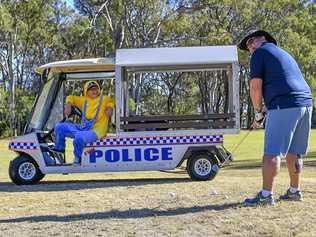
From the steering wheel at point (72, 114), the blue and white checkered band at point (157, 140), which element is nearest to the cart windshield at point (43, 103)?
the steering wheel at point (72, 114)

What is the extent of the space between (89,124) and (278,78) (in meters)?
4.74

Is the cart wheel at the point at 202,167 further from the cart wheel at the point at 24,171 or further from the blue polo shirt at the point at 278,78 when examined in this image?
the blue polo shirt at the point at 278,78

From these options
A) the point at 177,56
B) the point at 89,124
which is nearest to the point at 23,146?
the point at 89,124

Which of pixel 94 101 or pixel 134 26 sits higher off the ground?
pixel 134 26

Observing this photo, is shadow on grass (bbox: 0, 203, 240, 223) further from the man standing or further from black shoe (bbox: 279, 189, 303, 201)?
black shoe (bbox: 279, 189, 303, 201)

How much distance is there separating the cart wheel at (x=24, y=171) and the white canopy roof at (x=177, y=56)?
7.71 ft

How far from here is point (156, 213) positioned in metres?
6.79

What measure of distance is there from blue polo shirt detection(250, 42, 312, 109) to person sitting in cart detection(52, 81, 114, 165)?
4415 millimetres

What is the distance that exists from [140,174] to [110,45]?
3595 cm

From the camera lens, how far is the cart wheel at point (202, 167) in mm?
10875

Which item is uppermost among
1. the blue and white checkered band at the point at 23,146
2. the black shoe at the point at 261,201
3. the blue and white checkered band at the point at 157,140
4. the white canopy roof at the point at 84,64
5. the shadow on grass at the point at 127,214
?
the white canopy roof at the point at 84,64

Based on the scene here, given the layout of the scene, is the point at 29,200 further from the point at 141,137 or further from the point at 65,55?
the point at 65,55

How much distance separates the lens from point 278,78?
6809mm

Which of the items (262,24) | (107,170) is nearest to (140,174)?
(107,170)
